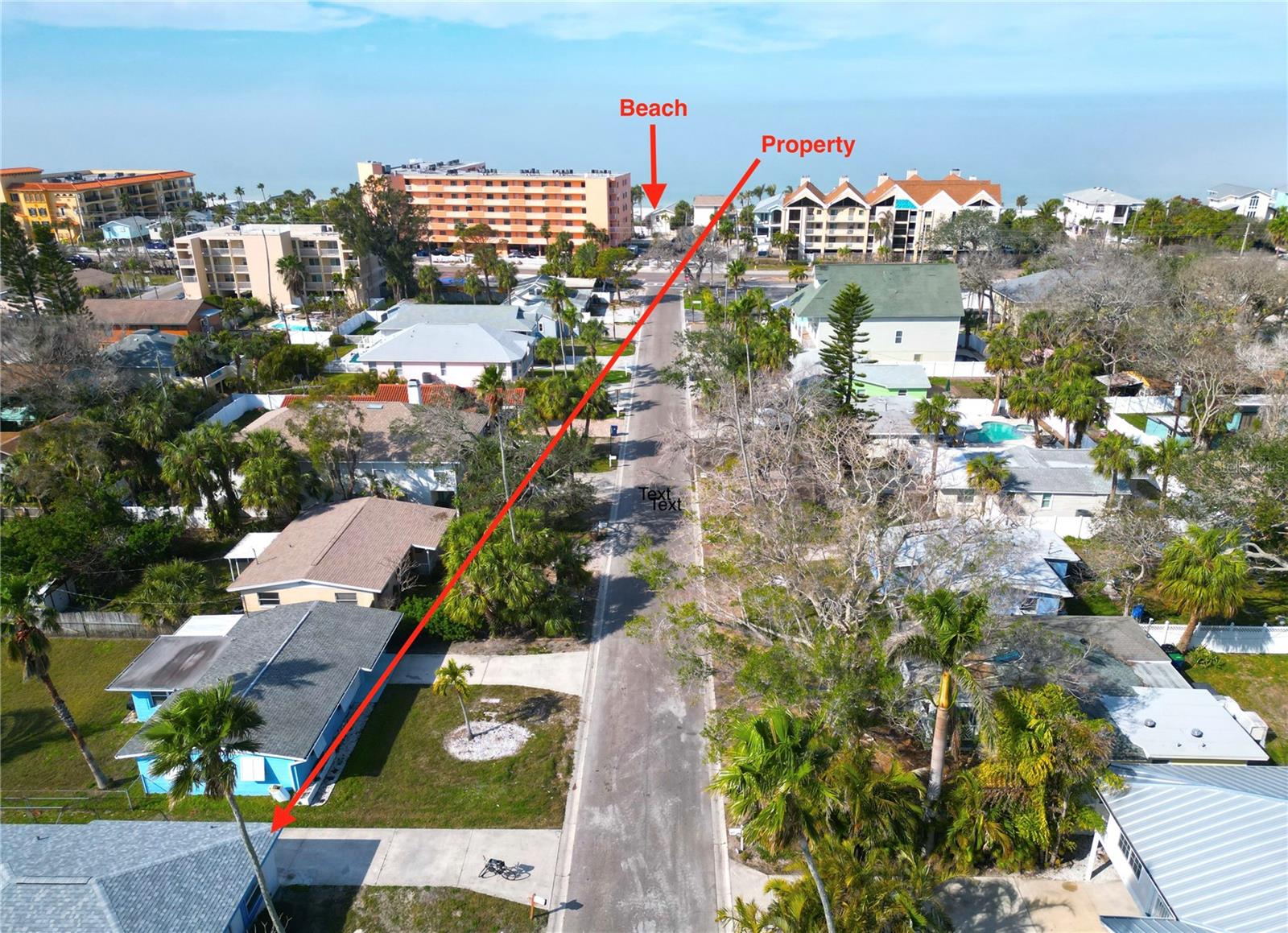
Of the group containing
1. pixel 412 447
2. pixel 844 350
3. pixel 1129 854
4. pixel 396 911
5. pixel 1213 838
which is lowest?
pixel 396 911

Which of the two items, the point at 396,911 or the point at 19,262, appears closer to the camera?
the point at 396,911

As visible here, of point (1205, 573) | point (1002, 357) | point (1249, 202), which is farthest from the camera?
point (1249, 202)

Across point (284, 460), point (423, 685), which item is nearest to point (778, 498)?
point (423, 685)

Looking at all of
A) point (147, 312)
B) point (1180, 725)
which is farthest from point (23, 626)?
point (147, 312)

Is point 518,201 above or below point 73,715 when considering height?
above

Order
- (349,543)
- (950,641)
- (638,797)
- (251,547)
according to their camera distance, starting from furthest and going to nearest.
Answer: (251,547)
(349,543)
(638,797)
(950,641)

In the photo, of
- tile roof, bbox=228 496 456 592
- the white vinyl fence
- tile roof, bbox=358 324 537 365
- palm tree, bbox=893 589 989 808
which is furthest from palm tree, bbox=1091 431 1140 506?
tile roof, bbox=358 324 537 365

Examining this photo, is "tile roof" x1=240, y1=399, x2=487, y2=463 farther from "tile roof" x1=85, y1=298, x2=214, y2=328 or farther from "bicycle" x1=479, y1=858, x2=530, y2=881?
"tile roof" x1=85, y1=298, x2=214, y2=328

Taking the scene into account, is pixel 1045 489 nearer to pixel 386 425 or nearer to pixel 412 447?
pixel 412 447
